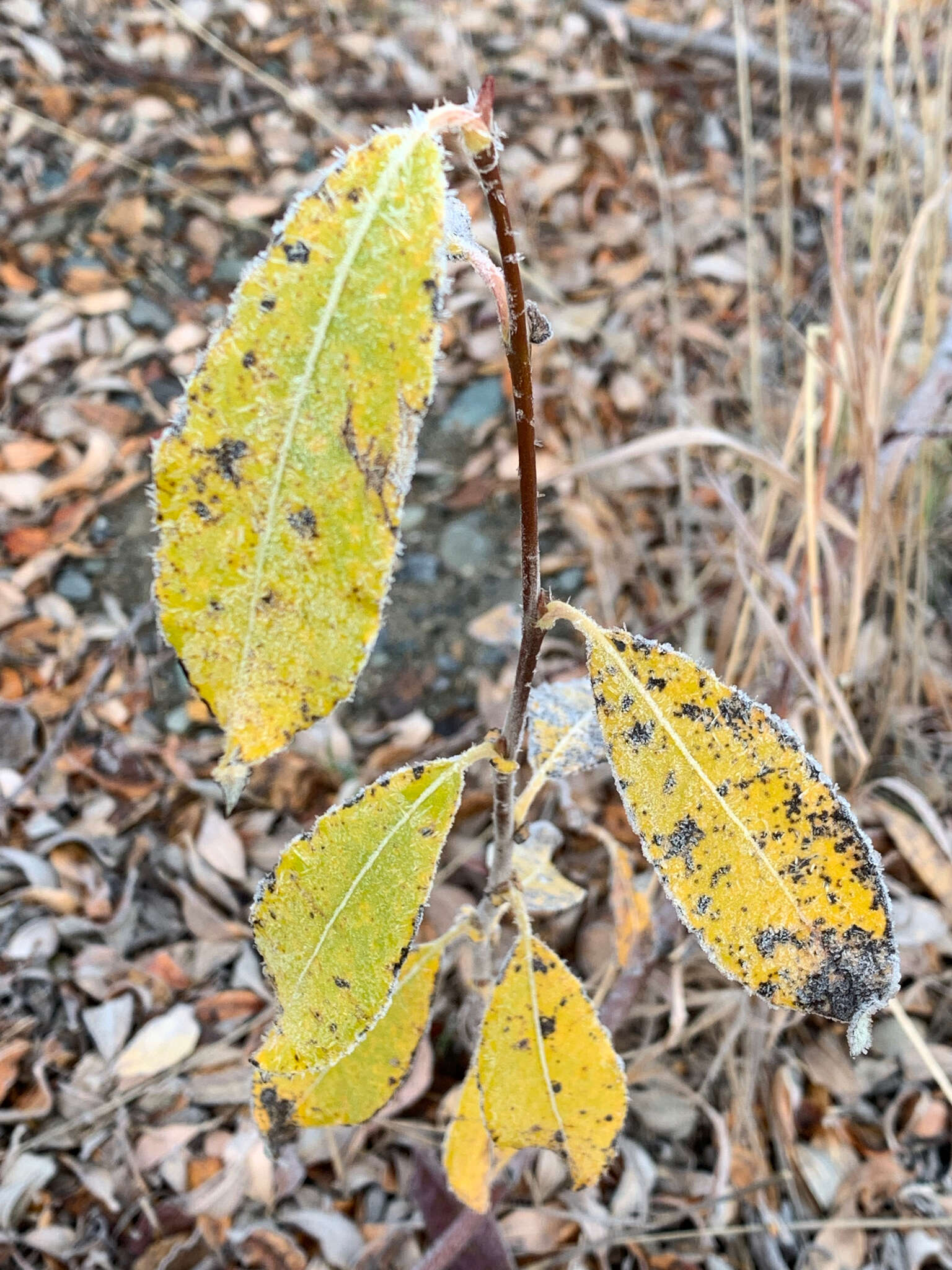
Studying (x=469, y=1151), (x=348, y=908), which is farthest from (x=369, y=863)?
(x=469, y=1151)

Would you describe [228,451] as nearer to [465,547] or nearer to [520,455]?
[520,455]

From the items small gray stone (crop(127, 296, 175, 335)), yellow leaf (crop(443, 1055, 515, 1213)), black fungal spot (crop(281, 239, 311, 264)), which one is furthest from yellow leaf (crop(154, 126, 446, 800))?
small gray stone (crop(127, 296, 175, 335))

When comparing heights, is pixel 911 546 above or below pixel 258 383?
below

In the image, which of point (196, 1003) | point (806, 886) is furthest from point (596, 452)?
point (806, 886)

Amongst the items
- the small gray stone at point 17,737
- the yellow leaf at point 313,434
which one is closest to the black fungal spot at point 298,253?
the yellow leaf at point 313,434

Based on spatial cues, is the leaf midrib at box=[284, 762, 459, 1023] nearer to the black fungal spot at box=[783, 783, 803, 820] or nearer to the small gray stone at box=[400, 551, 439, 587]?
the black fungal spot at box=[783, 783, 803, 820]

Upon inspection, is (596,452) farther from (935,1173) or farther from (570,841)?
(935,1173)
